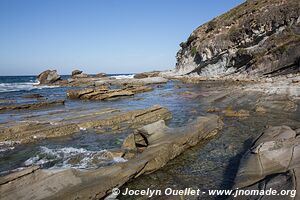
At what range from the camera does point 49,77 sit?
73625 mm

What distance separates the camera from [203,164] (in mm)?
9469

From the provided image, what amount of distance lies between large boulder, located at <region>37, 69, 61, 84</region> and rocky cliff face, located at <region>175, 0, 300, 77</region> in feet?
109

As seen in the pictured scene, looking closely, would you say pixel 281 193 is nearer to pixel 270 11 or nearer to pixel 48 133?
pixel 48 133

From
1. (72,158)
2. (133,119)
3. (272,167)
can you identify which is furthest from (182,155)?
(133,119)

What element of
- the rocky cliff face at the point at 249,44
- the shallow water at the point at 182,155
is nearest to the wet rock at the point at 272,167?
the shallow water at the point at 182,155

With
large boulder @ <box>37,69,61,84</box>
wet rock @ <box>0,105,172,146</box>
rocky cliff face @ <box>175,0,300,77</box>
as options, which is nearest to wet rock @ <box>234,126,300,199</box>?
wet rock @ <box>0,105,172,146</box>

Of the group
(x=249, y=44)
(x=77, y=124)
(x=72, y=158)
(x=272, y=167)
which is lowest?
(x=72, y=158)

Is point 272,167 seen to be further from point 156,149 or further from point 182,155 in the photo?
point 156,149

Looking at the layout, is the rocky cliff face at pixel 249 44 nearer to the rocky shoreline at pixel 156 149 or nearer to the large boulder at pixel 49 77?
the rocky shoreline at pixel 156 149

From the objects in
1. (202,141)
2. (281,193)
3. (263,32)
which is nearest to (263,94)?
(202,141)

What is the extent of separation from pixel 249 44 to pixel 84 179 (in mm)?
51719

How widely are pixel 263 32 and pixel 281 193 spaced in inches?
2004

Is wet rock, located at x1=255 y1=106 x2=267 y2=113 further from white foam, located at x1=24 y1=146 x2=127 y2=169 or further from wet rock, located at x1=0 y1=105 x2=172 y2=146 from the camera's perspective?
white foam, located at x1=24 y1=146 x2=127 y2=169

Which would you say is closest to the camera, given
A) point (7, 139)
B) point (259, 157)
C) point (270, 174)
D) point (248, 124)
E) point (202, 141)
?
point (270, 174)
